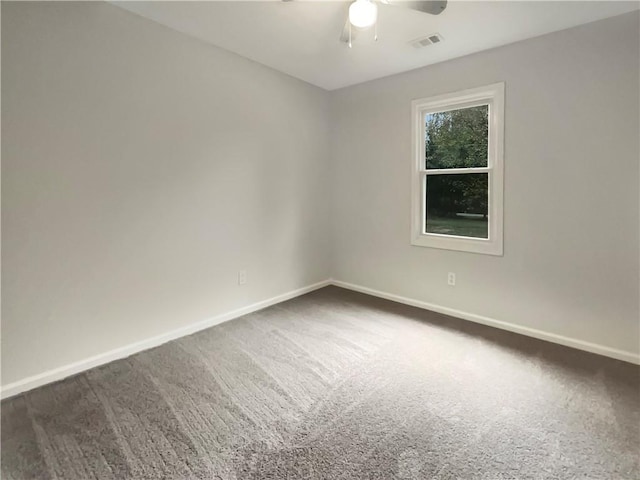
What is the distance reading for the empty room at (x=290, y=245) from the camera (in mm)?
1681

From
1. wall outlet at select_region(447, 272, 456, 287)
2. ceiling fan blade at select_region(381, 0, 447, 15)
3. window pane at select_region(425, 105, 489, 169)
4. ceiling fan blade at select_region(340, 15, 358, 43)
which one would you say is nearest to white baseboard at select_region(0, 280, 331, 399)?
wall outlet at select_region(447, 272, 456, 287)

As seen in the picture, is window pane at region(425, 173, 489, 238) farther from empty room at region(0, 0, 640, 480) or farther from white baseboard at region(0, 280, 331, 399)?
white baseboard at region(0, 280, 331, 399)

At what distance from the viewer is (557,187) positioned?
258 cm

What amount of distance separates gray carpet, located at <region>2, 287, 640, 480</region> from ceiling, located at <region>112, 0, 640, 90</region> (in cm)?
245

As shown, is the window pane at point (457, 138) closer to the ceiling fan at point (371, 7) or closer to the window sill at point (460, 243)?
the window sill at point (460, 243)

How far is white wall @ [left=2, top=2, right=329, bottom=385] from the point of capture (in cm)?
195

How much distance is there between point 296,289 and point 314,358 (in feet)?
4.81

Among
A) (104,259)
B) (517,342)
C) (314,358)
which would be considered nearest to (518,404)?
(517,342)

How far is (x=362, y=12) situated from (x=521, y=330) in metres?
2.76

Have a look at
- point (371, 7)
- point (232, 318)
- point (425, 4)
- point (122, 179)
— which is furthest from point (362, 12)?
point (232, 318)

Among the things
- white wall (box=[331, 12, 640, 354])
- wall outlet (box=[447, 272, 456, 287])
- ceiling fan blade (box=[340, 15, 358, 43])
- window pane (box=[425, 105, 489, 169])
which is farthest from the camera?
wall outlet (box=[447, 272, 456, 287])

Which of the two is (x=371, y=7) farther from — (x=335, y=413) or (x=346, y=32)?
(x=335, y=413)

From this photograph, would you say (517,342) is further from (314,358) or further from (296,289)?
(296,289)

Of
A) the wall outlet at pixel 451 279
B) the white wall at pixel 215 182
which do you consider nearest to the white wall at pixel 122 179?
the white wall at pixel 215 182
